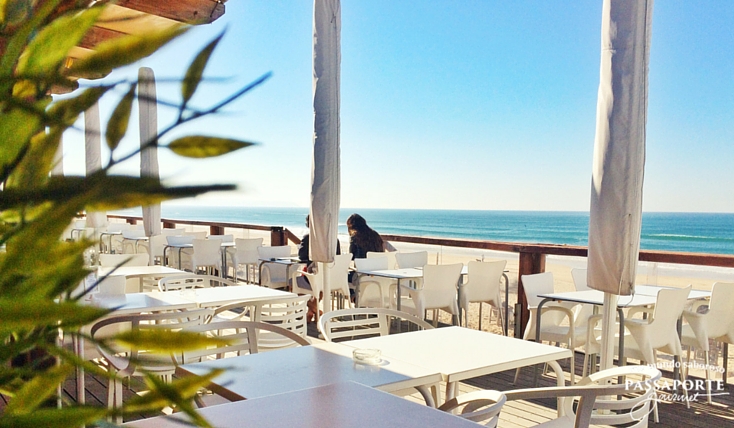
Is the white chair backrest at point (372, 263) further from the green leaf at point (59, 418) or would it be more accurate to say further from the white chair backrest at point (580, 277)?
the green leaf at point (59, 418)

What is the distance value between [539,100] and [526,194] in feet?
24.9

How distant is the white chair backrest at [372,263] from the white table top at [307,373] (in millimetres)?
3690

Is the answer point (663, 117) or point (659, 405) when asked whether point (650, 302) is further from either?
point (663, 117)

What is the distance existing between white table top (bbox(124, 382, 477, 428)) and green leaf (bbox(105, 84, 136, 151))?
121 cm

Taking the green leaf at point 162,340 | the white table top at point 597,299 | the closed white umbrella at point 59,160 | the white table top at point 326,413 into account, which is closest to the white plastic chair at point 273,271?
the white table top at point 597,299

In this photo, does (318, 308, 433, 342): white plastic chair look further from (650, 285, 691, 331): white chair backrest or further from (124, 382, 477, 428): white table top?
(650, 285, 691, 331): white chair backrest

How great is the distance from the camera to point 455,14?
4356cm

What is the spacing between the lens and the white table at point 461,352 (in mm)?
2141

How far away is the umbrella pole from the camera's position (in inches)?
127

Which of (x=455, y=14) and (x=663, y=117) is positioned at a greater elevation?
(x=455, y=14)

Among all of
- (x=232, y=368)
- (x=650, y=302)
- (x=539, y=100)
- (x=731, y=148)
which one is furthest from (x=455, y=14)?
(x=232, y=368)

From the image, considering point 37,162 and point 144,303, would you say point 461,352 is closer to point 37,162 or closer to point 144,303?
point 144,303

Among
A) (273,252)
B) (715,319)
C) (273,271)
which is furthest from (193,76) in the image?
(273,252)

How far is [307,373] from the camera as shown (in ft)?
6.78
